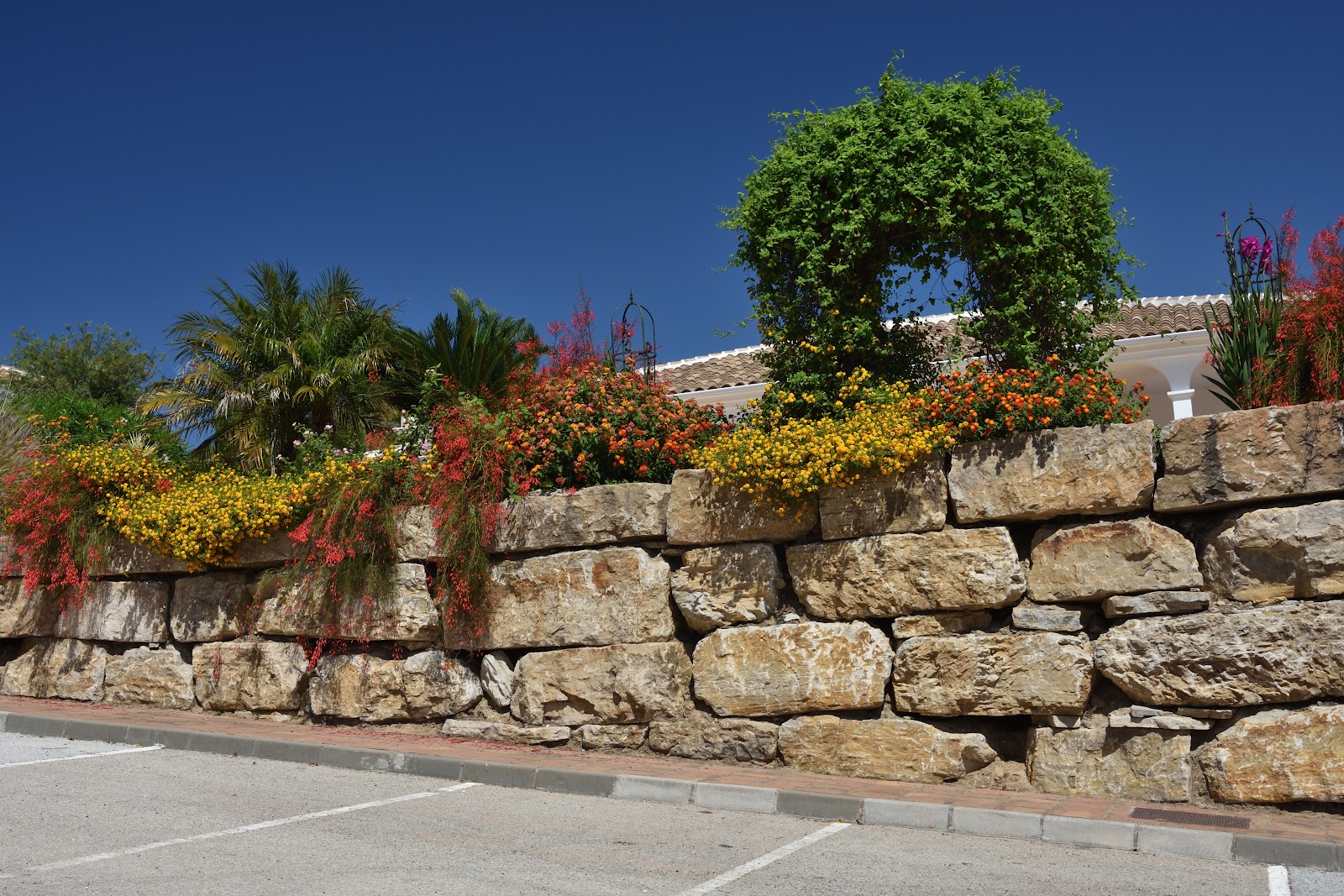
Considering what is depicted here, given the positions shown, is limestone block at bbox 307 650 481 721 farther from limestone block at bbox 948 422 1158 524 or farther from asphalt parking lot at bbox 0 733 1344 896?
limestone block at bbox 948 422 1158 524

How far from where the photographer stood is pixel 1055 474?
7672mm

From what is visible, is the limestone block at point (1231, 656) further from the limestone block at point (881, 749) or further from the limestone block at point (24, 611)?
the limestone block at point (24, 611)

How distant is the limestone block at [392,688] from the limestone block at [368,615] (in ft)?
0.75

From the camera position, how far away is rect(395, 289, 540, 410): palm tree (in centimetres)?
1516

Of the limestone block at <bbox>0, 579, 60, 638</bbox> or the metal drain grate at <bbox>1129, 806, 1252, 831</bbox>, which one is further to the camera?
the limestone block at <bbox>0, 579, 60, 638</bbox>

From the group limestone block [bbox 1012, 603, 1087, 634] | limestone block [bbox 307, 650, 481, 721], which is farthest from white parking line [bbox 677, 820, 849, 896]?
limestone block [bbox 307, 650, 481, 721]

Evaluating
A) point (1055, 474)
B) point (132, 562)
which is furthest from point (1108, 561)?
point (132, 562)

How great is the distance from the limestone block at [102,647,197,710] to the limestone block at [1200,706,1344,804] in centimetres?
935

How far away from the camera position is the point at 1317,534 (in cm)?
695

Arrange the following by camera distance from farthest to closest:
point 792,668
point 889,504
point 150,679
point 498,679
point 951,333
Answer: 1. point 951,333
2. point 150,679
3. point 498,679
4. point 792,668
5. point 889,504

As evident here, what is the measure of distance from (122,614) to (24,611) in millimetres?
1854

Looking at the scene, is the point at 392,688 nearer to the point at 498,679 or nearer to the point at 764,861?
the point at 498,679

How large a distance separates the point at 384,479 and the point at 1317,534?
7391 mm

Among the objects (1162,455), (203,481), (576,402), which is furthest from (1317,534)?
(203,481)
